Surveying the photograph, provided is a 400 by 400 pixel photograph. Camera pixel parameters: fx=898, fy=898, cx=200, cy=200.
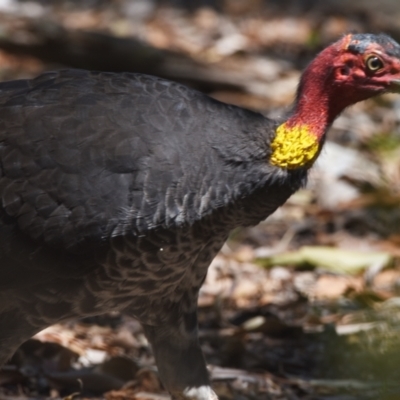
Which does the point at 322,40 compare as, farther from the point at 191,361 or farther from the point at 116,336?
the point at 191,361

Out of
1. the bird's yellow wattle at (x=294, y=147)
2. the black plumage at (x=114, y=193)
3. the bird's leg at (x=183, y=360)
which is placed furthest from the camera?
the bird's leg at (x=183, y=360)

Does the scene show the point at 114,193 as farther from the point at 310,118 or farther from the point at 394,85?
the point at 394,85

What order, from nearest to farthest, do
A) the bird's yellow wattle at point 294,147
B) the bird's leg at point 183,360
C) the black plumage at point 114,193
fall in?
1. the black plumage at point 114,193
2. the bird's yellow wattle at point 294,147
3. the bird's leg at point 183,360

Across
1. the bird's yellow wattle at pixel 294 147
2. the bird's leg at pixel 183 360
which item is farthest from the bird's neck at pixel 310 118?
the bird's leg at pixel 183 360

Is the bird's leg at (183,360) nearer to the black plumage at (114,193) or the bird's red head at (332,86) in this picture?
the black plumage at (114,193)

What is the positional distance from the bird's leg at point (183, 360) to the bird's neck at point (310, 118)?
1.09 m

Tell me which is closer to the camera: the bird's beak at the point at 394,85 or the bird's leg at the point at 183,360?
the bird's beak at the point at 394,85

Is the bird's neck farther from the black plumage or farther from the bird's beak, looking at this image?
the bird's beak

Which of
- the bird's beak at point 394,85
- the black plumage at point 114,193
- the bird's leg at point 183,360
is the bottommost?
the bird's leg at point 183,360

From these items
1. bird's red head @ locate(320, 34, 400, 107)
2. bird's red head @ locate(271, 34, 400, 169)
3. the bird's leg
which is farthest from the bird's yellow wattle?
the bird's leg

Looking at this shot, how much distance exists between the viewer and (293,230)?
24.9 ft

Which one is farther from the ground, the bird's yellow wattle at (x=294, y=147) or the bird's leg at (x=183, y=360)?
the bird's yellow wattle at (x=294, y=147)

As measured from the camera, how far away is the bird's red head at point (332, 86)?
457 cm

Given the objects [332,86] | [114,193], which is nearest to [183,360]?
[114,193]
